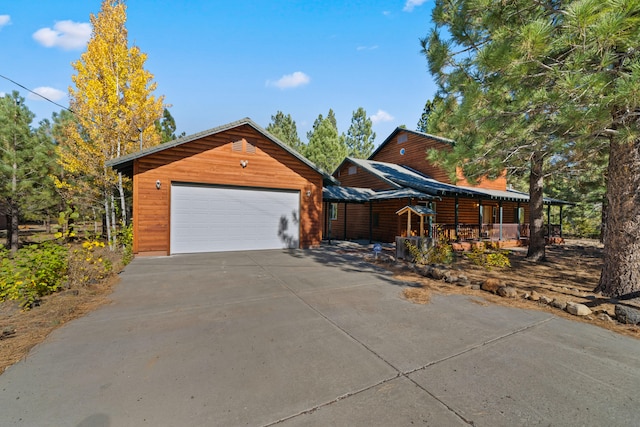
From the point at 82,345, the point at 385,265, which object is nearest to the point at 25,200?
the point at 82,345

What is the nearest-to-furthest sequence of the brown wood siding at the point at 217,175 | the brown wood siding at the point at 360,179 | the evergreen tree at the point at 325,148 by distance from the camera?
1. the brown wood siding at the point at 217,175
2. the brown wood siding at the point at 360,179
3. the evergreen tree at the point at 325,148

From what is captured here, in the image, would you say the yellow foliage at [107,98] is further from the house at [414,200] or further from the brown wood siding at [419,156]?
the brown wood siding at [419,156]

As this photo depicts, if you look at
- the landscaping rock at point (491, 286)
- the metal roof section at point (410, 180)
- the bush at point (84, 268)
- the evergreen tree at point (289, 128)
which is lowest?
the landscaping rock at point (491, 286)

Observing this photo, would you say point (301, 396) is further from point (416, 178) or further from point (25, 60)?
point (416, 178)

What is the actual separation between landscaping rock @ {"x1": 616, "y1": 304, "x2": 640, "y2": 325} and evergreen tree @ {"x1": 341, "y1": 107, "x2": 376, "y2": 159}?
3697cm

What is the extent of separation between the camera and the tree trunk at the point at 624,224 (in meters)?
5.20

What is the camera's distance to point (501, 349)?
3336 mm

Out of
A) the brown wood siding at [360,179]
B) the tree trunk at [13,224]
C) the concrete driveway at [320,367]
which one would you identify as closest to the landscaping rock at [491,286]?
the concrete driveway at [320,367]

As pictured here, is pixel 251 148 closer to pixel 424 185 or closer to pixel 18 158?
pixel 424 185

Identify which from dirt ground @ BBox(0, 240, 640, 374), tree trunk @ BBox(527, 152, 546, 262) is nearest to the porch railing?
tree trunk @ BBox(527, 152, 546, 262)

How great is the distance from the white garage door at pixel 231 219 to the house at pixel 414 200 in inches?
118

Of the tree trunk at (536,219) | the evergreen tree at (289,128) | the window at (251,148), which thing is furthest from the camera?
the evergreen tree at (289,128)

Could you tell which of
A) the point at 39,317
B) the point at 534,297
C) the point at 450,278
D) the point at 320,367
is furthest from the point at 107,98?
the point at 534,297

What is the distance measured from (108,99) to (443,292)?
13.8m
